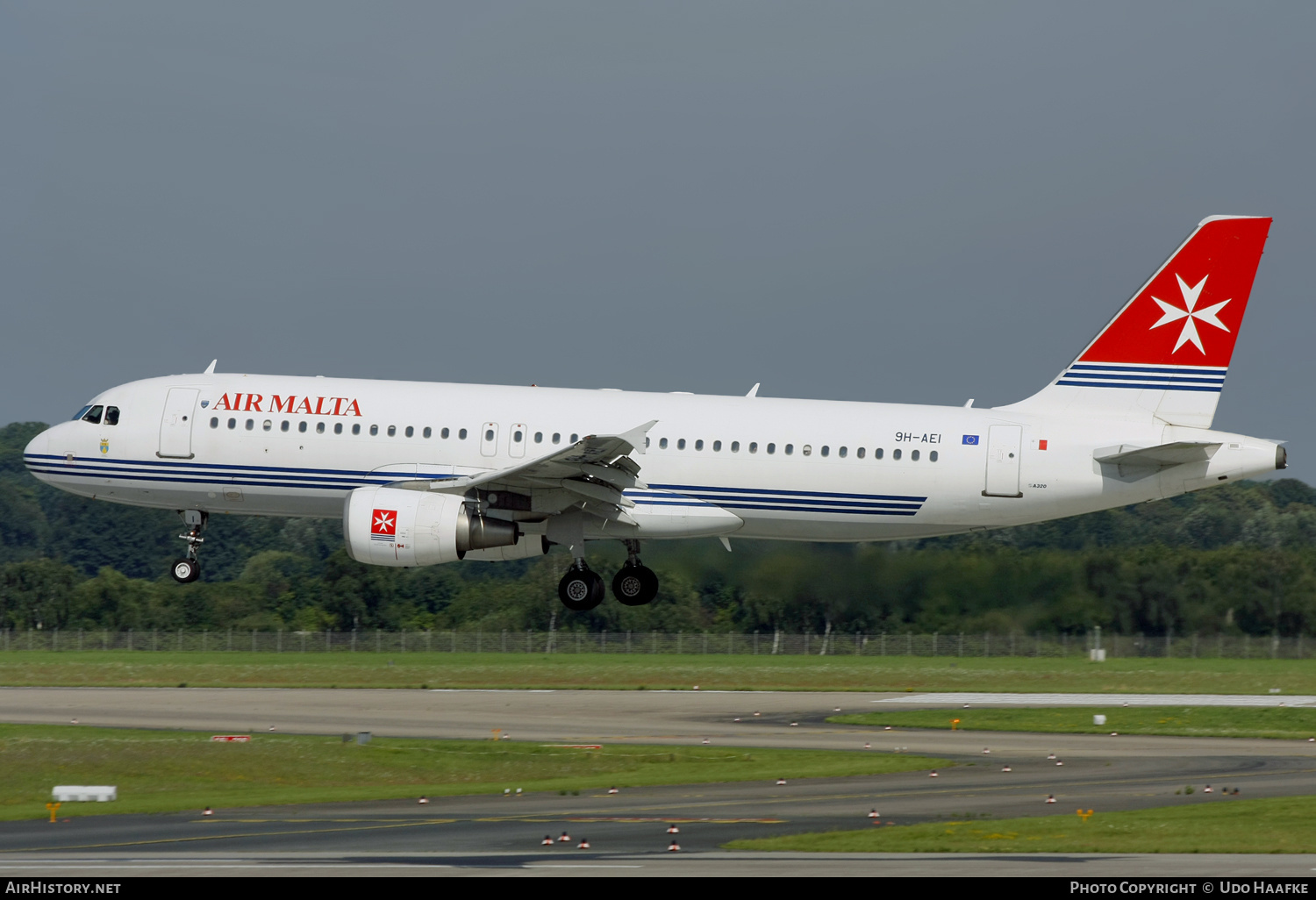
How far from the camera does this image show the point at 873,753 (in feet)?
97.8

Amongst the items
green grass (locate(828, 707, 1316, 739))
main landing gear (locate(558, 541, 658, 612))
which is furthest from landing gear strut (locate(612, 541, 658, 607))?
green grass (locate(828, 707, 1316, 739))

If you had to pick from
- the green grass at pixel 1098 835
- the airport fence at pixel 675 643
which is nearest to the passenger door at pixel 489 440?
the airport fence at pixel 675 643

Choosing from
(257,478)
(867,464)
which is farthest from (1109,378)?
(257,478)

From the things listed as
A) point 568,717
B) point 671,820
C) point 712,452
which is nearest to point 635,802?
point 671,820

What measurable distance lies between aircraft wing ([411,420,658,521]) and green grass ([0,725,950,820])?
5.90 meters

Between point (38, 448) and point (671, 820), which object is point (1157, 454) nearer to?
point (671, 820)

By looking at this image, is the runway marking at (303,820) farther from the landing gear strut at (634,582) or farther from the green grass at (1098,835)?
the landing gear strut at (634,582)

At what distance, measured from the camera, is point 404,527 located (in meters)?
33.8

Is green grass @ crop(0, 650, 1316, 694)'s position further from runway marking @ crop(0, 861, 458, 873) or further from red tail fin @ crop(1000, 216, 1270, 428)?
runway marking @ crop(0, 861, 458, 873)

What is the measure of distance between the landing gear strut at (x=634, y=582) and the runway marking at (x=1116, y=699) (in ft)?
22.7

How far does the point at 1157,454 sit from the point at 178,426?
70.0ft

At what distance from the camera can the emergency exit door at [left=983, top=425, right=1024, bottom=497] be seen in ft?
115

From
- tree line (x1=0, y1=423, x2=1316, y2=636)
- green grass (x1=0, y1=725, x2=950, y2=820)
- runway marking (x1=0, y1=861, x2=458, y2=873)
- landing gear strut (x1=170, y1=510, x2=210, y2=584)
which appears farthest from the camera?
tree line (x1=0, y1=423, x2=1316, y2=636)
